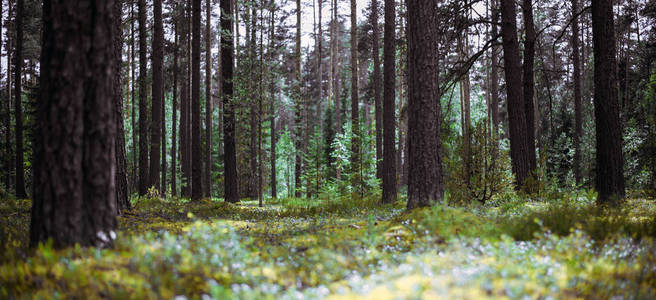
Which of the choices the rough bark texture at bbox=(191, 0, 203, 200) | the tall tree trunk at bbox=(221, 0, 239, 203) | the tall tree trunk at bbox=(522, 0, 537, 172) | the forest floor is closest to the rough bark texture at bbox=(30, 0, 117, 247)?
the forest floor

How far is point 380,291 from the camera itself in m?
2.45

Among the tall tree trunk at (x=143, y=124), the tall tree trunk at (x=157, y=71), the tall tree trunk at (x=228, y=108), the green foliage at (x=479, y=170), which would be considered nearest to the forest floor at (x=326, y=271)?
the green foliage at (x=479, y=170)

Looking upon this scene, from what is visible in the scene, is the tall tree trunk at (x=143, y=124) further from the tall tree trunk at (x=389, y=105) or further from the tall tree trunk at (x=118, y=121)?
the tall tree trunk at (x=389, y=105)

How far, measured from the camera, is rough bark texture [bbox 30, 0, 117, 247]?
3441mm

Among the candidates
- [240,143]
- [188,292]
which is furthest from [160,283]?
[240,143]

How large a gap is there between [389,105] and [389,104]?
3cm

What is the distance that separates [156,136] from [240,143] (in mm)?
8855

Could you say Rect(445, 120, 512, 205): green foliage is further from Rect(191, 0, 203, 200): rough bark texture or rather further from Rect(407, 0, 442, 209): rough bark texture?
Rect(191, 0, 203, 200): rough bark texture

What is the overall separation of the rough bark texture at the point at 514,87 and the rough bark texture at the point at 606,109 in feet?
9.01

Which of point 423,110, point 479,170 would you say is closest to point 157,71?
point 423,110

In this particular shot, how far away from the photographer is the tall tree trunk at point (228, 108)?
1478cm

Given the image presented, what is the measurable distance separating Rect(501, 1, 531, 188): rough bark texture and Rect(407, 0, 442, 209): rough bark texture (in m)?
4.71

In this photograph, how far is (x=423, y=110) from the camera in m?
7.10

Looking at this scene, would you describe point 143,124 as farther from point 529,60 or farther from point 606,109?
point 606,109
